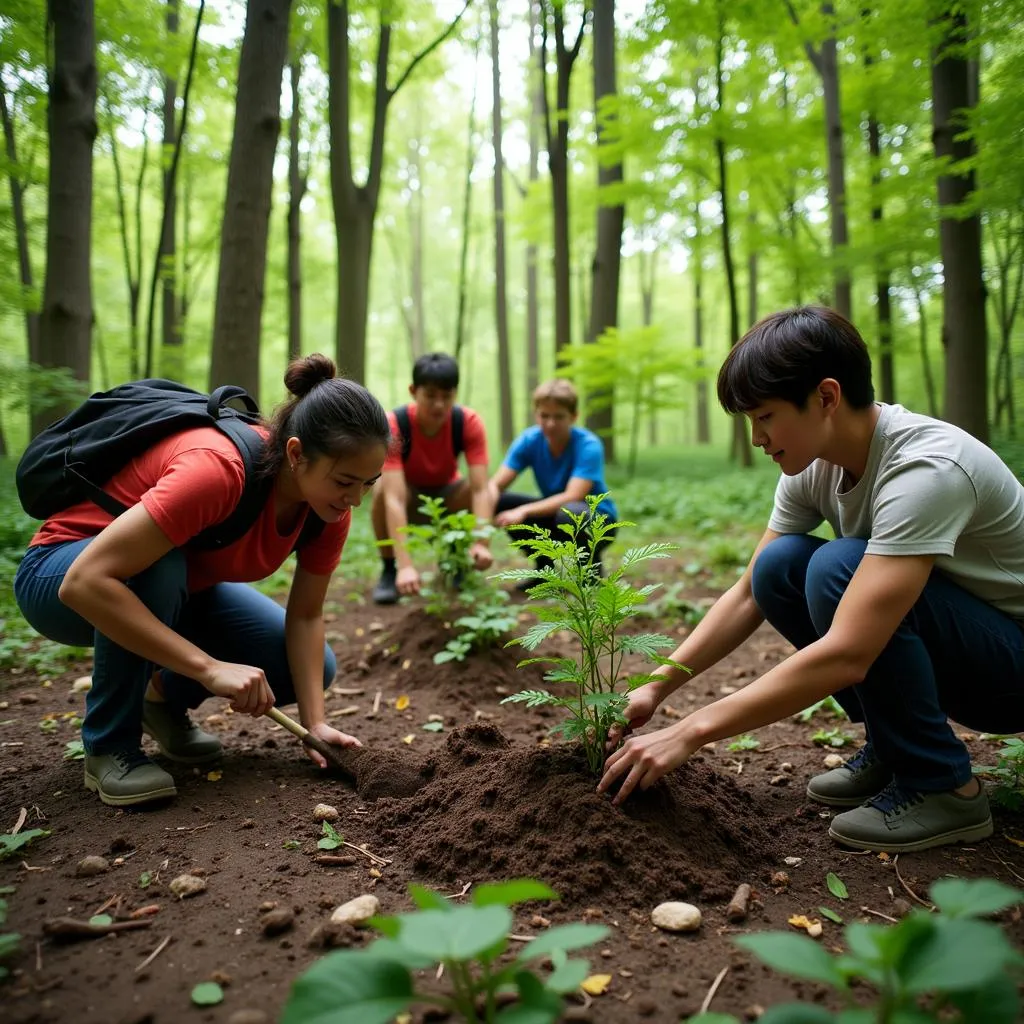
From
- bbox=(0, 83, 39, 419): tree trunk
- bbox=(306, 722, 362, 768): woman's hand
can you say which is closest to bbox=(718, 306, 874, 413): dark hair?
bbox=(306, 722, 362, 768): woman's hand

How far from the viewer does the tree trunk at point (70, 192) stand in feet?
17.3

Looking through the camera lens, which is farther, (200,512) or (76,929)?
(200,512)

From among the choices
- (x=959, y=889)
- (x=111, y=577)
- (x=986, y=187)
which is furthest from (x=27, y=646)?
(x=986, y=187)

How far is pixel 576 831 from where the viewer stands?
72.5 inches

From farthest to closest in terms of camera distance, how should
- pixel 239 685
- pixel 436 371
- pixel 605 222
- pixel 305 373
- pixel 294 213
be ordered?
pixel 294 213 < pixel 605 222 < pixel 436 371 < pixel 305 373 < pixel 239 685

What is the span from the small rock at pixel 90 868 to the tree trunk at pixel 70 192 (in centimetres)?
473

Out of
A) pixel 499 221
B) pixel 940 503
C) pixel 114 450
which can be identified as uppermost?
pixel 499 221

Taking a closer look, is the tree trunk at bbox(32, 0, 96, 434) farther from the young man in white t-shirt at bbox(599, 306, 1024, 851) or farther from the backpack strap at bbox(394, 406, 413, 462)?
the young man in white t-shirt at bbox(599, 306, 1024, 851)

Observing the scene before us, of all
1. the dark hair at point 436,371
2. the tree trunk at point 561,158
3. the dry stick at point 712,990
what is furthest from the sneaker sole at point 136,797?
the tree trunk at point 561,158

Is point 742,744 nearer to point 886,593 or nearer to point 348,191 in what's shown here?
point 886,593

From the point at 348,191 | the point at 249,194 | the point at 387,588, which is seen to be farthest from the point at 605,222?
the point at 387,588

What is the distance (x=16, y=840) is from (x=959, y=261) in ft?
22.3

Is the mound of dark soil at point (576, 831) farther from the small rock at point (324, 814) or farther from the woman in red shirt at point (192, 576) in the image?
the woman in red shirt at point (192, 576)

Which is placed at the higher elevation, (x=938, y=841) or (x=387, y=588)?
(x=387, y=588)
